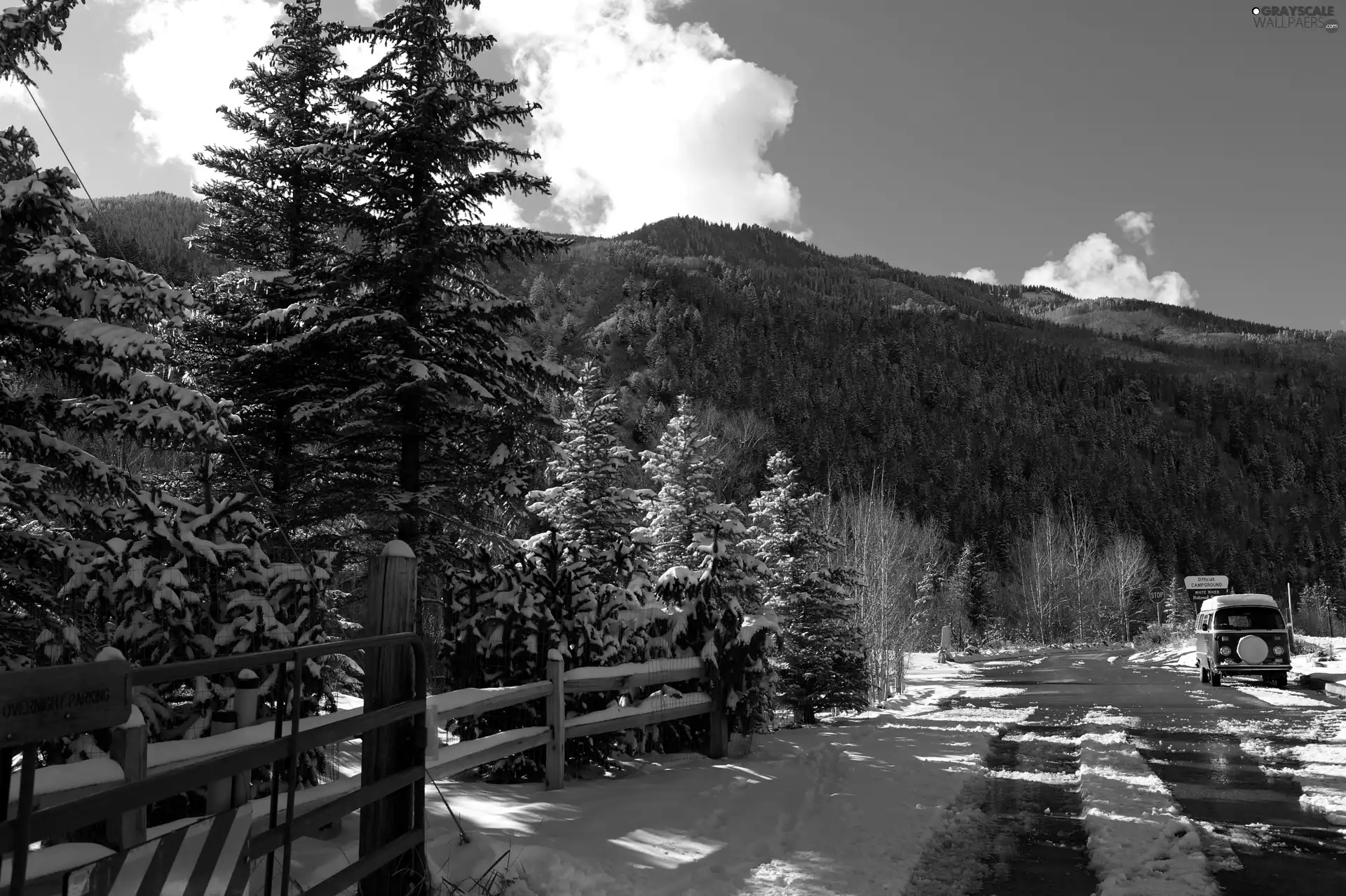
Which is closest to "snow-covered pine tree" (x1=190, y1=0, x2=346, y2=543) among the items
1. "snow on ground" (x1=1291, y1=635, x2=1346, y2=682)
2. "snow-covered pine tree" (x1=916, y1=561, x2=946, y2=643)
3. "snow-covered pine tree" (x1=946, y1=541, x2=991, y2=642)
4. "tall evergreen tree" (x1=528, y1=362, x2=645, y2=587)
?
"tall evergreen tree" (x1=528, y1=362, x2=645, y2=587)

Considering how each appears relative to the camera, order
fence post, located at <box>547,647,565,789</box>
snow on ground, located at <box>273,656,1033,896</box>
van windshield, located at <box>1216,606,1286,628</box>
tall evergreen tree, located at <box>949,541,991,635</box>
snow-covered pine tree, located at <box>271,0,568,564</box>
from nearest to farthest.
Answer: snow on ground, located at <box>273,656,1033,896</box> → fence post, located at <box>547,647,565,789</box> → snow-covered pine tree, located at <box>271,0,568,564</box> → van windshield, located at <box>1216,606,1286,628</box> → tall evergreen tree, located at <box>949,541,991,635</box>

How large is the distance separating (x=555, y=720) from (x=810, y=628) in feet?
25.2

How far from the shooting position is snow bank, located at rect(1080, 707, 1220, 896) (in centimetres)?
545

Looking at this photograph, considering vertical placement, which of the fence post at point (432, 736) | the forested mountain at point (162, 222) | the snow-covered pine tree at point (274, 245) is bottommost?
the fence post at point (432, 736)

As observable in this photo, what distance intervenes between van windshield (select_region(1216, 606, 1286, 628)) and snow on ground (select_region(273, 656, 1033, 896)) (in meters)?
15.8

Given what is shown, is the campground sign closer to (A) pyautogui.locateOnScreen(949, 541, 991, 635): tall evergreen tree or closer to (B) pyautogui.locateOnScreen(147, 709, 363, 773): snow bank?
(A) pyautogui.locateOnScreen(949, 541, 991, 635): tall evergreen tree

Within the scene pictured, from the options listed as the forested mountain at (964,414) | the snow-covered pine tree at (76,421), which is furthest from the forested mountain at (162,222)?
the snow-covered pine tree at (76,421)

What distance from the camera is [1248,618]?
21625 mm

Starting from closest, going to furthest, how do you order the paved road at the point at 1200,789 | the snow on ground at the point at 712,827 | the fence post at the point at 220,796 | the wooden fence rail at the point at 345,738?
the wooden fence rail at the point at 345,738, the fence post at the point at 220,796, the snow on ground at the point at 712,827, the paved road at the point at 1200,789

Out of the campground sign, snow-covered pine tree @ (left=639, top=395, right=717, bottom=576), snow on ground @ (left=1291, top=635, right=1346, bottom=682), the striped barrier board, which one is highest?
snow-covered pine tree @ (left=639, top=395, right=717, bottom=576)

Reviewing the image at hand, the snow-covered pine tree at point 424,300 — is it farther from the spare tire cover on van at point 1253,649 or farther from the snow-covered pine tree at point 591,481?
the spare tire cover on van at point 1253,649

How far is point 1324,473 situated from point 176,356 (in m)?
198

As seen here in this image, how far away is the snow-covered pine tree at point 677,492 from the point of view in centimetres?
1930

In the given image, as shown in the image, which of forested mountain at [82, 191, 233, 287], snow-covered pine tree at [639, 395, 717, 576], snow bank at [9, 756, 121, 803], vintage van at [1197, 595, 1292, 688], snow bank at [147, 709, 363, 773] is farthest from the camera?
forested mountain at [82, 191, 233, 287]
